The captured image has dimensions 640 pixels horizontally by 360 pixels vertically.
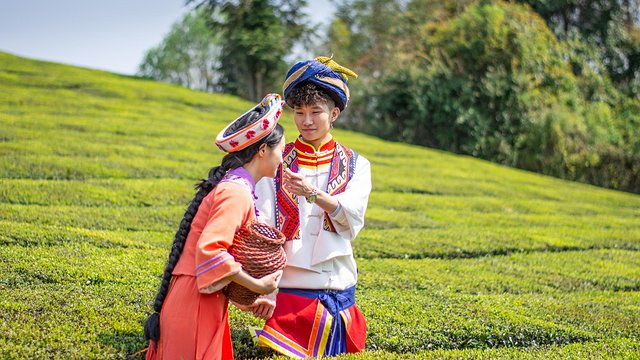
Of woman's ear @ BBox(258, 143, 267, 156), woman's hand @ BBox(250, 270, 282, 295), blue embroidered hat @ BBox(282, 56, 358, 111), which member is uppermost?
blue embroidered hat @ BBox(282, 56, 358, 111)

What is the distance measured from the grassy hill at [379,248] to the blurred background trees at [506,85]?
354 centimetres

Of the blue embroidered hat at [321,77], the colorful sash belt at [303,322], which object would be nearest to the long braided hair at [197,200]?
the blue embroidered hat at [321,77]

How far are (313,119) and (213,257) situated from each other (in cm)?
122

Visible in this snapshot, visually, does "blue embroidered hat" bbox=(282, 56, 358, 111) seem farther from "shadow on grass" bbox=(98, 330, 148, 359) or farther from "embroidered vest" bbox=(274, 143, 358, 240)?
"shadow on grass" bbox=(98, 330, 148, 359)

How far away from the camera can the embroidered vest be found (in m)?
4.05

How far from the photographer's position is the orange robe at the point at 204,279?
3.31 meters

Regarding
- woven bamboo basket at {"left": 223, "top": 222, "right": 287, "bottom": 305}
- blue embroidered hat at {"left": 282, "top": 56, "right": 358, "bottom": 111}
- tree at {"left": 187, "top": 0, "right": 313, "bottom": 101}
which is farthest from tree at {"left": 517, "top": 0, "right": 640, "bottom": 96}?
woven bamboo basket at {"left": 223, "top": 222, "right": 287, "bottom": 305}

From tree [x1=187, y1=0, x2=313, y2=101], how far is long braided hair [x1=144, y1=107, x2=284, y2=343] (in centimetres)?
2505

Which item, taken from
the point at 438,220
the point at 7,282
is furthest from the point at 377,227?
the point at 7,282

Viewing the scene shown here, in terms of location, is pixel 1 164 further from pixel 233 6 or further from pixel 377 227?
pixel 233 6

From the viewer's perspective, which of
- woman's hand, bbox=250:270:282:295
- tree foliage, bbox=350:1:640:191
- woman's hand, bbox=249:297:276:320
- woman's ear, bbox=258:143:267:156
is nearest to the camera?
woman's hand, bbox=250:270:282:295

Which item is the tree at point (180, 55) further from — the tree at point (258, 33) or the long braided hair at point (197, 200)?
the long braided hair at point (197, 200)

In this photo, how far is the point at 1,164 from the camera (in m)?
10.5

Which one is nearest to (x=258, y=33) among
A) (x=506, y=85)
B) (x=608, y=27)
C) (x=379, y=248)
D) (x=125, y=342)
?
(x=506, y=85)
